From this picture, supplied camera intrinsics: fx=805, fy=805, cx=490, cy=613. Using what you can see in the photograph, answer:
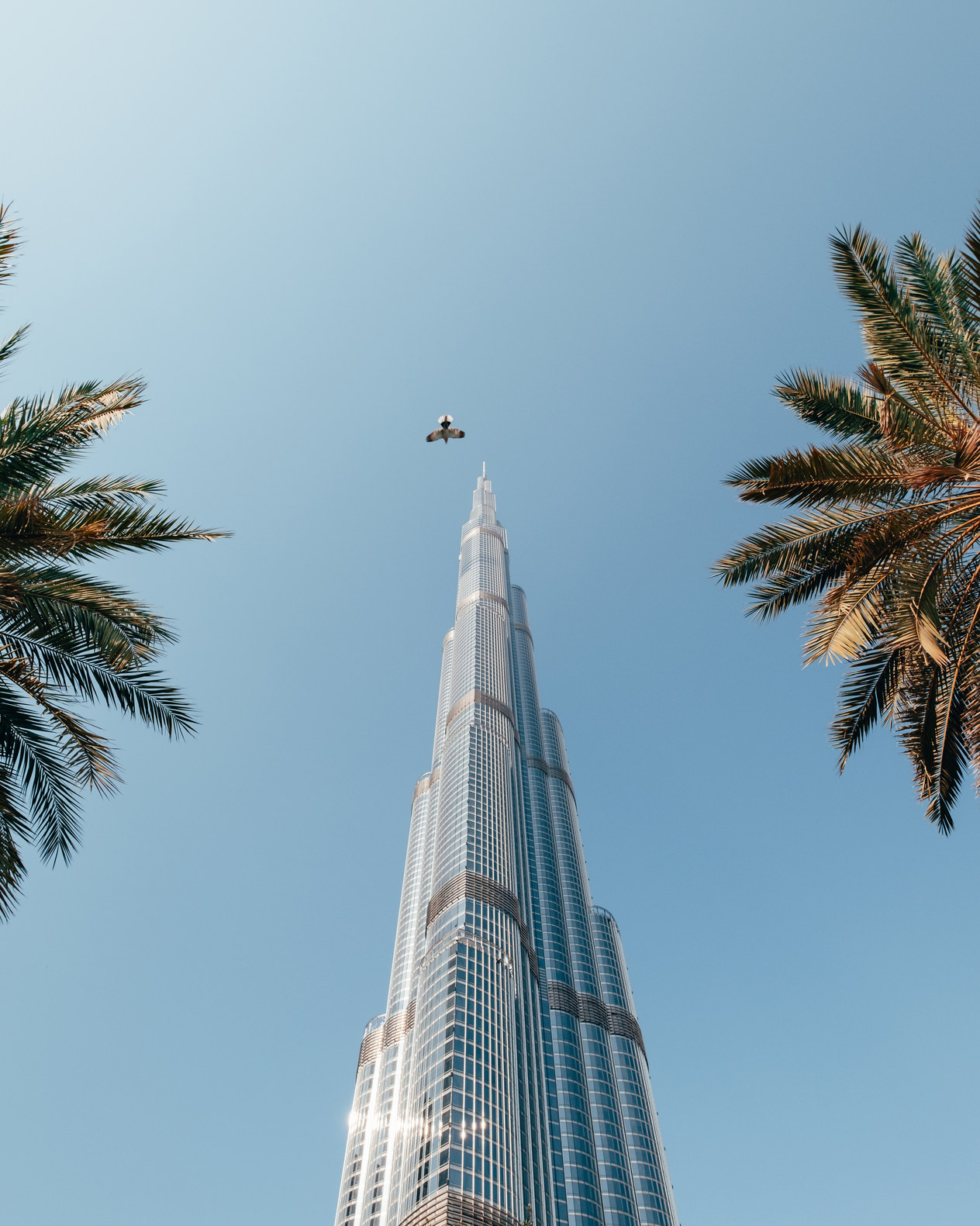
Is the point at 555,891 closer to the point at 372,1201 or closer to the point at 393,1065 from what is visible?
the point at 393,1065

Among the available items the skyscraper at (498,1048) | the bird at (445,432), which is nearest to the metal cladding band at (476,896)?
the skyscraper at (498,1048)

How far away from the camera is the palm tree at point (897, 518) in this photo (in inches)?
543

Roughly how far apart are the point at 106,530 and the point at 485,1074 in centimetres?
11281

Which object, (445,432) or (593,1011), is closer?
(445,432)

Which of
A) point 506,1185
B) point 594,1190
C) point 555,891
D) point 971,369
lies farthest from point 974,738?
point 555,891

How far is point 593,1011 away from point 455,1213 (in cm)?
7567

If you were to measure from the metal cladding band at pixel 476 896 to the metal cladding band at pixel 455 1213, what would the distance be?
5133 cm

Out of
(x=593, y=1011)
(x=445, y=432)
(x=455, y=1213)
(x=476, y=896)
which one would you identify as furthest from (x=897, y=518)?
(x=593, y=1011)

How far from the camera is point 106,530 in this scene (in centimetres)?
1289

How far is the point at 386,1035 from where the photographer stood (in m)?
157

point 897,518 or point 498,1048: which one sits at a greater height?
point 498,1048

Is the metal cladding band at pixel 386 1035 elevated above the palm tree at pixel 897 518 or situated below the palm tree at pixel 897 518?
above

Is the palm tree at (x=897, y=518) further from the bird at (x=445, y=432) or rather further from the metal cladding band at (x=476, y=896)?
the metal cladding band at (x=476, y=896)

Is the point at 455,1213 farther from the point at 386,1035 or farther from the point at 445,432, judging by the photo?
the point at 445,432
